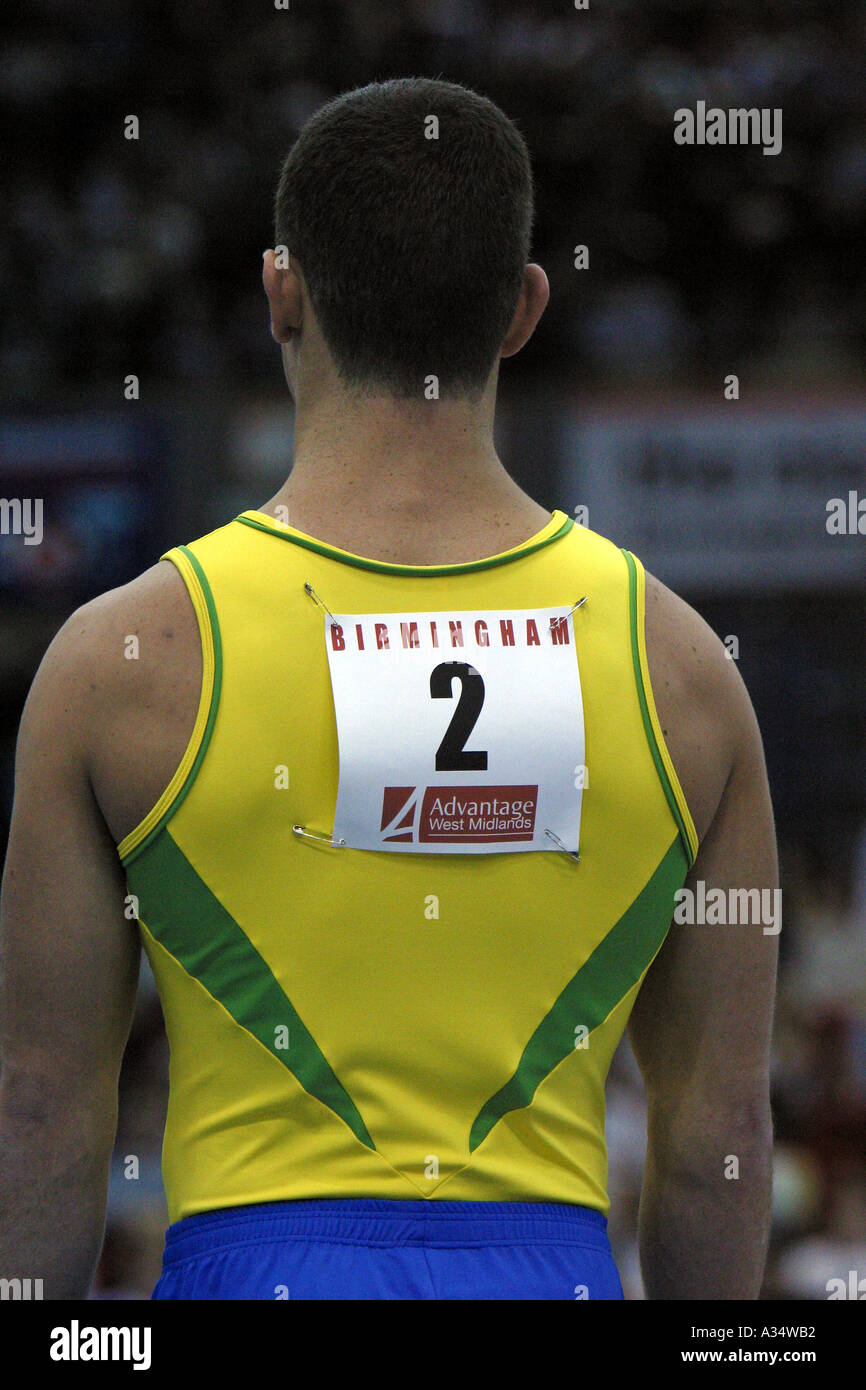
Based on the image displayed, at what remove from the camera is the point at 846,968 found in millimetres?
5574

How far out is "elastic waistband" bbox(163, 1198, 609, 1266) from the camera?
1301 millimetres

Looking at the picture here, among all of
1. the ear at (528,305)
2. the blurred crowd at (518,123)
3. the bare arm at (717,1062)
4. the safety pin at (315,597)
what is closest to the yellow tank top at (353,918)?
the safety pin at (315,597)

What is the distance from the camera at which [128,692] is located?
1303 millimetres

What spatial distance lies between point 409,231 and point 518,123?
Result: 259 inches

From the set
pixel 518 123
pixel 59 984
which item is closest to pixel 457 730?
pixel 59 984

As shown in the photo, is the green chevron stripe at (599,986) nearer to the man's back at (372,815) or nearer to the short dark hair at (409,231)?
the man's back at (372,815)

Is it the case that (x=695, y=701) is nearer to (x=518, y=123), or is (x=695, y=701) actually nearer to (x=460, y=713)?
(x=460, y=713)

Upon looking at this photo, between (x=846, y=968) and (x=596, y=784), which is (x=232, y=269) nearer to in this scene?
(x=846, y=968)

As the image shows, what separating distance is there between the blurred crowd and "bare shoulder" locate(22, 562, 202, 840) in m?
6.19

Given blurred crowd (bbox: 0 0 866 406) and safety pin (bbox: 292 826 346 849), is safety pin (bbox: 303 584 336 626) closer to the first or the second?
safety pin (bbox: 292 826 346 849)

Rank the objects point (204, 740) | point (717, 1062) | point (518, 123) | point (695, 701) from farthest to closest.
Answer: point (518, 123) → point (717, 1062) → point (695, 701) → point (204, 740)

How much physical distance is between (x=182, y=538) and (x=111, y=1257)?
120 inches

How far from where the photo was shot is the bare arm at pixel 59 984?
4.36 feet

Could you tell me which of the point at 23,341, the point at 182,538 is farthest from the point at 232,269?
the point at 182,538
